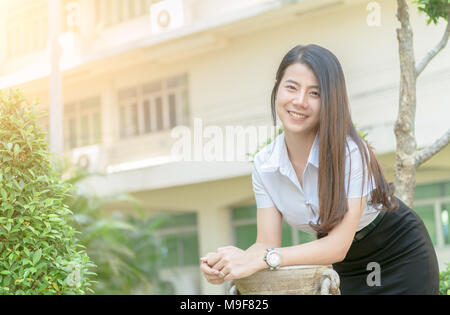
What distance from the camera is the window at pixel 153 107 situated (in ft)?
35.8

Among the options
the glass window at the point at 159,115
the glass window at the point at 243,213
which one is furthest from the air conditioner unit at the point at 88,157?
the glass window at the point at 243,213

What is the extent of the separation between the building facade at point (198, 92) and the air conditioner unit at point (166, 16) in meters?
0.02

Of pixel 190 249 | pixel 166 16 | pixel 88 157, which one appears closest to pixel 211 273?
pixel 166 16

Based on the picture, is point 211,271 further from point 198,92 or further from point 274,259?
point 198,92

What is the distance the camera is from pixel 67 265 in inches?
88.7

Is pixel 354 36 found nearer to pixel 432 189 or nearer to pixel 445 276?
pixel 432 189

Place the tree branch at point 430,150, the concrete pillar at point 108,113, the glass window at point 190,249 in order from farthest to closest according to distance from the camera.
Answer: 1. the concrete pillar at point 108,113
2. the glass window at point 190,249
3. the tree branch at point 430,150

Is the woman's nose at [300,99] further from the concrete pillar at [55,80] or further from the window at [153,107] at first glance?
the window at [153,107]

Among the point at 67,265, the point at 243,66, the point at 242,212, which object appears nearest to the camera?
the point at 67,265

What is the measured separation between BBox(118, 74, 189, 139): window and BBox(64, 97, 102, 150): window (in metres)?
0.57

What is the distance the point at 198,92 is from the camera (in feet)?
35.0

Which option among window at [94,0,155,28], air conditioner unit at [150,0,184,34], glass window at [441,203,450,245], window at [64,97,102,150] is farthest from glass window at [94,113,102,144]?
glass window at [441,203,450,245]

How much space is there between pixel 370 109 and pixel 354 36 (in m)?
1.04
